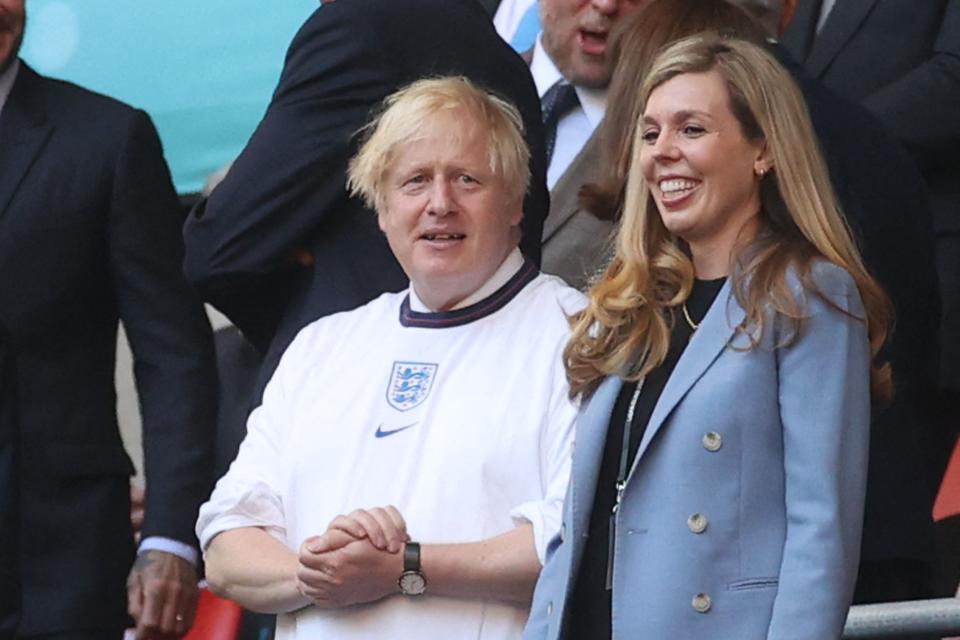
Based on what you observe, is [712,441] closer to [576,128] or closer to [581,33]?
[576,128]

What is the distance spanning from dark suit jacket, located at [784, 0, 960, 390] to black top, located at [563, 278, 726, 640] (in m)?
1.71

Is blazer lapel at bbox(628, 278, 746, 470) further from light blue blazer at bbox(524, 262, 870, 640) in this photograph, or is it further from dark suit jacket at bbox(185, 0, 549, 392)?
dark suit jacket at bbox(185, 0, 549, 392)

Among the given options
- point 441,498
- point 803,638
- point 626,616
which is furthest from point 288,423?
point 803,638

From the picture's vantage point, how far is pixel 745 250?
440 cm

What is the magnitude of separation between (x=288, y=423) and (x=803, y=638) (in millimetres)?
1285

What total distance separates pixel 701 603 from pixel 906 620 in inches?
20.4

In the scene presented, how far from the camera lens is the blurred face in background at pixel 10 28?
6047mm

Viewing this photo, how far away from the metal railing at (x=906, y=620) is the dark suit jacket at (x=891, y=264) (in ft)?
1.05

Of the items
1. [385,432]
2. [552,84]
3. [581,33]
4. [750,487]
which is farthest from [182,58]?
[750,487]

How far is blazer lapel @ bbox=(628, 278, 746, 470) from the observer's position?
4.30m

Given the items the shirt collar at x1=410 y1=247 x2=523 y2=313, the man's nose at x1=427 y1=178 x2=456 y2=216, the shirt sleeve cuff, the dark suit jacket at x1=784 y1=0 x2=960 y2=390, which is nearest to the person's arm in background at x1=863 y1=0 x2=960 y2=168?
the dark suit jacket at x1=784 y1=0 x2=960 y2=390

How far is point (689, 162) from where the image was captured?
446 centimetres

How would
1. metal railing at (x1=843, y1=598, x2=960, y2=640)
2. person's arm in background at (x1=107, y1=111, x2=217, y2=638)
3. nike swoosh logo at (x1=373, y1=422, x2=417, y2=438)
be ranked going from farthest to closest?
person's arm in background at (x1=107, y1=111, x2=217, y2=638)
nike swoosh logo at (x1=373, y1=422, x2=417, y2=438)
metal railing at (x1=843, y1=598, x2=960, y2=640)

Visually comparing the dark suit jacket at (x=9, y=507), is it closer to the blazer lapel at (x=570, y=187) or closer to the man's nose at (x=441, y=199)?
the man's nose at (x=441, y=199)
